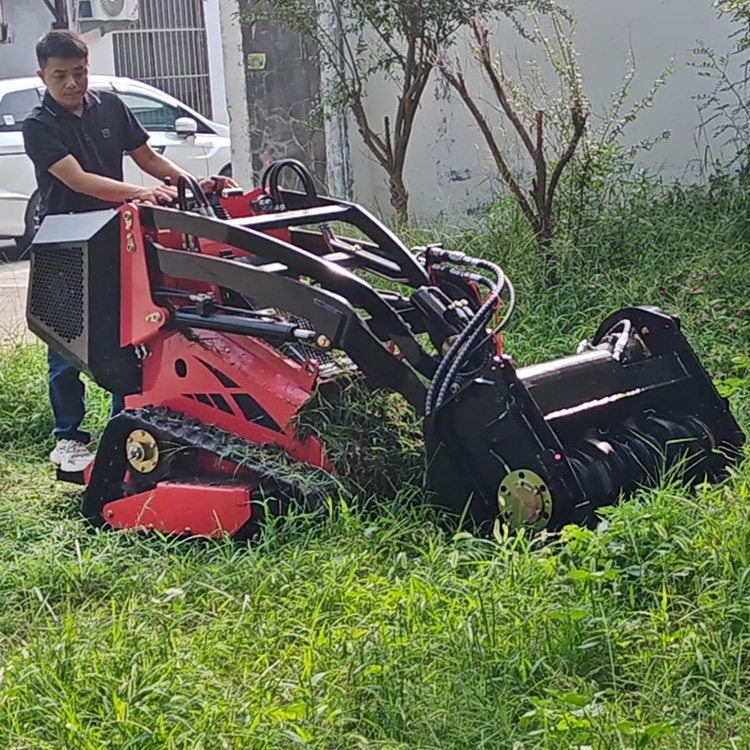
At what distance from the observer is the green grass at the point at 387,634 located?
119 inches

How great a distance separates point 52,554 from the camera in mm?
4340

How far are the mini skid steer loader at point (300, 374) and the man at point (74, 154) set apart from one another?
403mm

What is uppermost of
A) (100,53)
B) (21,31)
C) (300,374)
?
(21,31)

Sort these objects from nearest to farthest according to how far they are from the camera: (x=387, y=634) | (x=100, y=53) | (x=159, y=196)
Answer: (x=387, y=634), (x=159, y=196), (x=100, y=53)

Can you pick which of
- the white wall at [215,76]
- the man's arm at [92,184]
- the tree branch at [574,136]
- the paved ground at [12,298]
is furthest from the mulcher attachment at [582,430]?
the white wall at [215,76]

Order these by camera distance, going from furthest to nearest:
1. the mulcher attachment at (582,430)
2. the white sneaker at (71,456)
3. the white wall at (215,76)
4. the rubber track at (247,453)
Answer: the white wall at (215,76), the white sneaker at (71,456), the rubber track at (247,453), the mulcher attachment at (582,430)

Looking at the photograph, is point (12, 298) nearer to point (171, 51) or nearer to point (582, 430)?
point (582, 430)

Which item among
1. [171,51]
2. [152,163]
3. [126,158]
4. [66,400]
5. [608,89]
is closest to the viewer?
[66,400]

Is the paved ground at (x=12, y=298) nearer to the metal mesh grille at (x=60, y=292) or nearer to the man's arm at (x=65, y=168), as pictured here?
the man's arm at (x=65, y=168)

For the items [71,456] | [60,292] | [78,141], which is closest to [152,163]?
[78,141]

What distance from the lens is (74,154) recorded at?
17.3 feet

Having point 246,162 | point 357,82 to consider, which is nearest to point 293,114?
point 246,162

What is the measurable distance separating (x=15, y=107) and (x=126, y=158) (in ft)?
5.04

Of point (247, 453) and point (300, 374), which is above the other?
point (300, 374)
